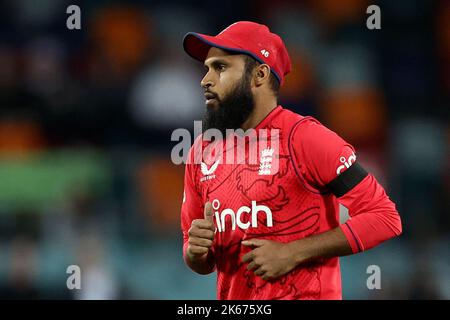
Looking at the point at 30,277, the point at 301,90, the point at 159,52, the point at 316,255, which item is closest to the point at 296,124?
the point at 316,255

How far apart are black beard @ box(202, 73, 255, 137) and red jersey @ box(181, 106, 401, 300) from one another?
144 millimetres

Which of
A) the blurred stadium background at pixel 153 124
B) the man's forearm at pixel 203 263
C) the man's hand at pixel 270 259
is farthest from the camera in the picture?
the blurred stadium background at pixel 153 124

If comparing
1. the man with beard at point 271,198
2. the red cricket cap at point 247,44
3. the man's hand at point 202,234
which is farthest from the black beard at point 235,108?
the man's hand at point 202,234

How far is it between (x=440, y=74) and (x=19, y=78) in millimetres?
4199

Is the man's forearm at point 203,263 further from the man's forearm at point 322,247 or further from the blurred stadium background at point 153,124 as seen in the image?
the blurred stadium background at point 153,124

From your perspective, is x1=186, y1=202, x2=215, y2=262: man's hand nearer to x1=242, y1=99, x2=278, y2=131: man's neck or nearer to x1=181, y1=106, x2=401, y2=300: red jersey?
x1=181, y1=106, x2=401, y2=300: red jersey

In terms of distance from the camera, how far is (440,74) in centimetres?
799

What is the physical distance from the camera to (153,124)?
7.50 m

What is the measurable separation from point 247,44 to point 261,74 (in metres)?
0.14

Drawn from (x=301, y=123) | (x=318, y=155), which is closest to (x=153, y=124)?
(x=301, y=123)

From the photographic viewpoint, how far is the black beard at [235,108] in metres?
3.22

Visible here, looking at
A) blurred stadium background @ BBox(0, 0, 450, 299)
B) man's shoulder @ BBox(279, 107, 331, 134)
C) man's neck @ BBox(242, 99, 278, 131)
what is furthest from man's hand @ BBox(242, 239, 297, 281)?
blurred stadium background @ BBox(0, 0, 450, 299)

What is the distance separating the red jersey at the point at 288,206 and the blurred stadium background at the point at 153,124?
10.2 feet

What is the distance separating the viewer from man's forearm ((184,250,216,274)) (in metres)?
3.15
